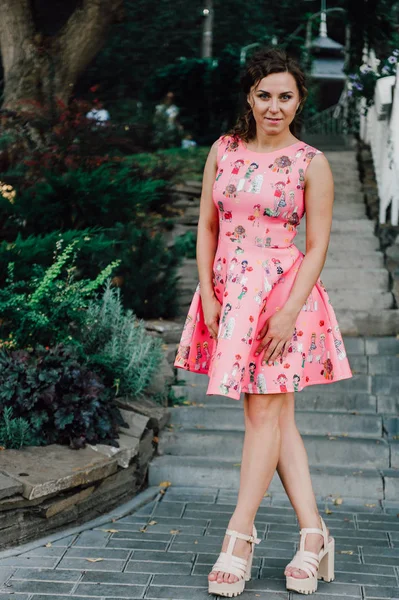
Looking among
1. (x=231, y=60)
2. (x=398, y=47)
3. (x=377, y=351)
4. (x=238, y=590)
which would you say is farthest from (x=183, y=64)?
(x=238, y=590)

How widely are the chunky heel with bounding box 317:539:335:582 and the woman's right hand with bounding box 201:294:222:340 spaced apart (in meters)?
0.91

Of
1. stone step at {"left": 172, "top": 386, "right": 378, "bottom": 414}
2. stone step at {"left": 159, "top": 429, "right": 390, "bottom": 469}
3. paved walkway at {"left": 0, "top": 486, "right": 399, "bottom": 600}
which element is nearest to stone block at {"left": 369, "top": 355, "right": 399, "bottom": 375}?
stone step at {"left": 172, "top": 386, "right": 378, "bottom": 414}

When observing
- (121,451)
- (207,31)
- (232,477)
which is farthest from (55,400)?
(207,31)

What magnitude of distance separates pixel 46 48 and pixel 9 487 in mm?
5782

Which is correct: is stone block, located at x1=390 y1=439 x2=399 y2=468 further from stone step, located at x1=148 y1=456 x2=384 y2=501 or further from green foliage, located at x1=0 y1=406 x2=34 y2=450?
green foliage, located at x1=0 y1=406 x2=34 y2=450

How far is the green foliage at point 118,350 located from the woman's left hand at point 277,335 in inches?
69.5

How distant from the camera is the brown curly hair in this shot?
3.03 metres

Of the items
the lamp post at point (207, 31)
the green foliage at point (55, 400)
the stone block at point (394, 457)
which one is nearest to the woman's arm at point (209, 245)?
the green foliage at point (55, 400)

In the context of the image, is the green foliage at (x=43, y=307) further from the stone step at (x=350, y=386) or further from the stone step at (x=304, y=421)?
the stone step at (x=350, y=386)

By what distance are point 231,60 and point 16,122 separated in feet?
24.9

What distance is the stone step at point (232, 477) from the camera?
4324 mm

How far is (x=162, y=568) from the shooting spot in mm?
3264

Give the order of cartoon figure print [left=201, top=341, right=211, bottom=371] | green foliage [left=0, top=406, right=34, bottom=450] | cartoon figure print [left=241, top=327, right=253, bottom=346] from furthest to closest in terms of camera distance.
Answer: green foliage [left=0, top=406, right=34, bottom=450]
cartoon figure print [left=201, top=341, right=211, bottom=371]
cartoon figure print [left=241, top=327, right=253, bottom=346]

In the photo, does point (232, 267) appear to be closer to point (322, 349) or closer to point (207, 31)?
point (322, 349)
